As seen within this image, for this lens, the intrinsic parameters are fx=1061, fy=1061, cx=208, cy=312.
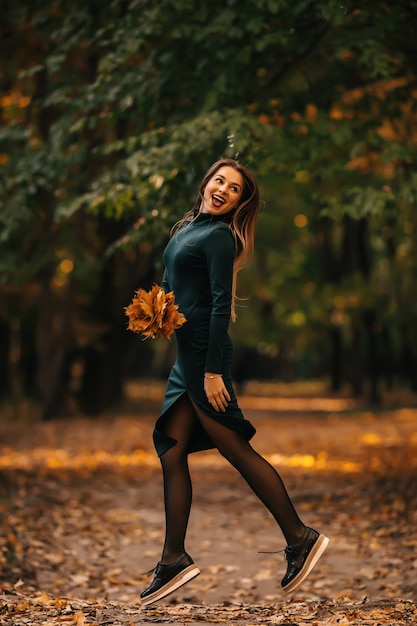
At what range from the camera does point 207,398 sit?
529 centimetres

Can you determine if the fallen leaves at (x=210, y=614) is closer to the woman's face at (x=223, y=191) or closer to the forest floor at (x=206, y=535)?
the forest floor at (x=206, y=535)

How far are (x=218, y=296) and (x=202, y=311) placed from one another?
7.3 inches

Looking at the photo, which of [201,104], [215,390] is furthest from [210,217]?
[201,104]

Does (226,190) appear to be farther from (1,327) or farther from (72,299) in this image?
(1,327)

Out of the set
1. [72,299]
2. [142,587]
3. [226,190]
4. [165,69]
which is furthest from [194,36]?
[72,299]

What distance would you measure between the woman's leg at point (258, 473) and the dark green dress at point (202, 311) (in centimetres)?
5

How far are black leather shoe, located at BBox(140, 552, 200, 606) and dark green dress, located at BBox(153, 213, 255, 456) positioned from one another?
22.6 inches

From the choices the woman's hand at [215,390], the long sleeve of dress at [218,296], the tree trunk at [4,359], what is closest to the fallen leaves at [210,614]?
the woman's hand at [215,390]

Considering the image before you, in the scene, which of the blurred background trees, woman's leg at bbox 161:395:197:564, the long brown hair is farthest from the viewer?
the blurred background trees

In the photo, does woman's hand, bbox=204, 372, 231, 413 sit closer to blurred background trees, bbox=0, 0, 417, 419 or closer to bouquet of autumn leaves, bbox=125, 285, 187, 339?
bouquet of autumn leaves, bbox=125, 285, 187, 339

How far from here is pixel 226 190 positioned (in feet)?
18.0

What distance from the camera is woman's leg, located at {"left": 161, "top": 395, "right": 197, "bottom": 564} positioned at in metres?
5.40

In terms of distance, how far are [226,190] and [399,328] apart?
21.3 m

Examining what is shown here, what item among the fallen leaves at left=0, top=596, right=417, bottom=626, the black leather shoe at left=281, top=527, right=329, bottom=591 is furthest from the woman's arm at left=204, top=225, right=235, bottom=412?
the fallen leaves at left=0, top=596, right=417, bottom=626
